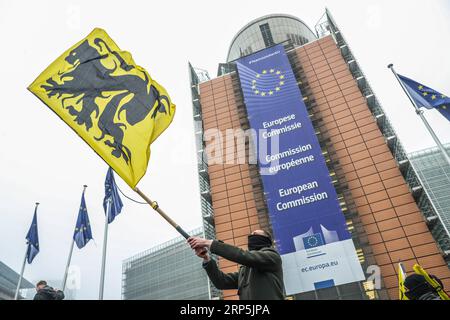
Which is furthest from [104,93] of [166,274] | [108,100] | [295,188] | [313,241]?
[166,274]

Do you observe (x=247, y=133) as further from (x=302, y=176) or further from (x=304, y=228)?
(x=304, y=228)

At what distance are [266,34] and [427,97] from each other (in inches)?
1583

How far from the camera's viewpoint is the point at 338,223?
70.2 ft

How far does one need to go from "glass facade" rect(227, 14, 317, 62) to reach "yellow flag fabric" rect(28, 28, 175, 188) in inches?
1760

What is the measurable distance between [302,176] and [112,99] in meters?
21.1

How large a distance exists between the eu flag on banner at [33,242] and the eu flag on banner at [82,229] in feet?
9.71

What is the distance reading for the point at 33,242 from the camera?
55.0 feet

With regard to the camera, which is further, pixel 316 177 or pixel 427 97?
pixel 316 177

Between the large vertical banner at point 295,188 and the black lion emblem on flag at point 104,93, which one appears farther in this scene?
the large vertical banner at point 295,188

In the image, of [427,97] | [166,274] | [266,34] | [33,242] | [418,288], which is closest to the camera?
[418,288]

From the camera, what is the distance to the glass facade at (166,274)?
3278 inches

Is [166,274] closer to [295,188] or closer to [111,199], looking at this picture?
[295,188]

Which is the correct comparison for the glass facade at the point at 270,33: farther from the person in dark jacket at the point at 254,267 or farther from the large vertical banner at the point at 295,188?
the person in dark jacket at the point at 254,267

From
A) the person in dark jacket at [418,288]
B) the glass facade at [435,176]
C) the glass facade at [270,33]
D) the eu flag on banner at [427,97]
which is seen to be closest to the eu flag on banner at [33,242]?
the person in dark jacket at [418,288]
